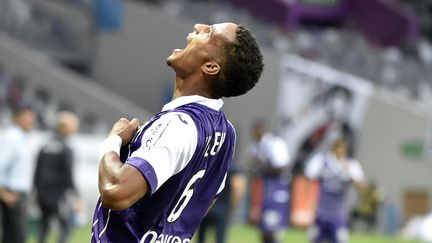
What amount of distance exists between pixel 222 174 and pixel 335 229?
12.9 metres

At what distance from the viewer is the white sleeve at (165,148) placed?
4.80m

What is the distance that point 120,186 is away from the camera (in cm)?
470

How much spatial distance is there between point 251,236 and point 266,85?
268 inches

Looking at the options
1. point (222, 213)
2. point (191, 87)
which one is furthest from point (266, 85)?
point (191, 87)

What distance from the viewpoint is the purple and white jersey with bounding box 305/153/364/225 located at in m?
18.1

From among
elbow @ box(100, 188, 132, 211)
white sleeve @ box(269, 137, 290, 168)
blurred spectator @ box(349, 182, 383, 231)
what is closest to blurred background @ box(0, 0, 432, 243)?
blurred spectator @ box(349, 182, 383, 231)

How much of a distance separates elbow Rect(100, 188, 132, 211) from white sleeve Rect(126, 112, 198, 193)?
0.47 feet

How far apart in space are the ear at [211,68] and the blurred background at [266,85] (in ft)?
63.5

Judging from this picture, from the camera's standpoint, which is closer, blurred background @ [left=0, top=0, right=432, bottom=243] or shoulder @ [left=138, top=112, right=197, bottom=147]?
shoulder @ [left=138, top=112, right=197, bottom=147]

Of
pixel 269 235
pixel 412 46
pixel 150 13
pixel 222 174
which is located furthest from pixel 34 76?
pixel 222 174

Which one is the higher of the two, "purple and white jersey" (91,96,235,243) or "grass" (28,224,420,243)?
"purple and white jersey" (91,96,235,243)

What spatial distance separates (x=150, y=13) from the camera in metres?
30.5

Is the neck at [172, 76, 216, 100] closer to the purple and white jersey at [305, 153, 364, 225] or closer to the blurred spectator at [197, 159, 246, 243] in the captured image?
the blurred spectator at [197, 159, 246, 243]

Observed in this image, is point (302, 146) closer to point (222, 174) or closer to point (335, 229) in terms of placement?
point (335, 229)
